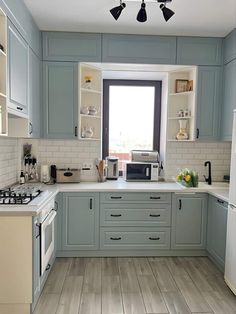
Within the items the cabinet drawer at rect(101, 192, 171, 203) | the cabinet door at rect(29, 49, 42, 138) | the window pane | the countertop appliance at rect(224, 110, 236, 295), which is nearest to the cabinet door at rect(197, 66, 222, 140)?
the window pane

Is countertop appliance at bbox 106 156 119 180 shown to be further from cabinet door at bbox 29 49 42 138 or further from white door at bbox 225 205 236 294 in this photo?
white door at bbox 225 205 236 294

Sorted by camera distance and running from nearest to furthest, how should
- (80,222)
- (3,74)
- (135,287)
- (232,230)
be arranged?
(3,74) → (232,230) → (135,287) → (80,222)

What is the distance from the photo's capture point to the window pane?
3.89 metres

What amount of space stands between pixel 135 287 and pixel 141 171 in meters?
1.45

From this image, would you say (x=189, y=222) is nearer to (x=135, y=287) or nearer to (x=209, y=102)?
(x=135, y=287)

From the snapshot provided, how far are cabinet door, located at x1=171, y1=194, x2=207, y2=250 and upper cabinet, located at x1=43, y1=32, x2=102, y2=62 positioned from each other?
1.98 meters

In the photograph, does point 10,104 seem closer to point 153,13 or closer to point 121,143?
point 153,13

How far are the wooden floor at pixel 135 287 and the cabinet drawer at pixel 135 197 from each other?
2.27 ft

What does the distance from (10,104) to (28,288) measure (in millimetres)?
1437

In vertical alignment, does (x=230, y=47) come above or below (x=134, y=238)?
above

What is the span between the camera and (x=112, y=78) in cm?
383

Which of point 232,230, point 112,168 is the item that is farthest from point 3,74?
point 232,230

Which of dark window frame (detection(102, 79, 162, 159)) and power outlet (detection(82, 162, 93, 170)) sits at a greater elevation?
dark window frame (detection(102, 79, 162, 159))

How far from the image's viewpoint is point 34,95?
9.71 feet
